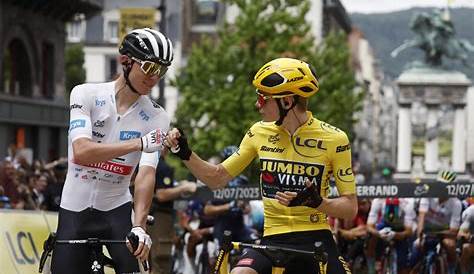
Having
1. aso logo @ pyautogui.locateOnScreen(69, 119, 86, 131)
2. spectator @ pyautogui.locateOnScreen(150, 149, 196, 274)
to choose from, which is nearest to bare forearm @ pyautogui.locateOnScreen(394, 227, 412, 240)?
spectator @ pyautogui.locateOnScreen(150, 149, 196, 274)

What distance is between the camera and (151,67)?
23.9ft

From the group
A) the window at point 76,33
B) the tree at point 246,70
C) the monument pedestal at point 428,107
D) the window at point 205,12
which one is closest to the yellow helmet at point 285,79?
the tree at point 246,70

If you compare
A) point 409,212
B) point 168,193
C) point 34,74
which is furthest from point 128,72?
point 34,74

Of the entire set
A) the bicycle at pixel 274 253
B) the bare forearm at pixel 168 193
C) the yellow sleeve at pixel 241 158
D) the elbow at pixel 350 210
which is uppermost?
the yellow sleeve at pixel 241 158

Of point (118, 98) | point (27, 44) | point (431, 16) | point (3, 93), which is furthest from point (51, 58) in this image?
point (431, 16)

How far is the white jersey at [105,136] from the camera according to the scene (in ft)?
24.5

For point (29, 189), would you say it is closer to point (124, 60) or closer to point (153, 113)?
point (153, 113)

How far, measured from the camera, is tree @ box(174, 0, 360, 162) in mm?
→ 52500

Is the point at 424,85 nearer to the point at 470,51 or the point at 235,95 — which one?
the point at 470,51

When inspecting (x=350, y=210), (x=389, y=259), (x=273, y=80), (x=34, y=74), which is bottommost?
(x=389, y=259)

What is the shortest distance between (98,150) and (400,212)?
11282mm

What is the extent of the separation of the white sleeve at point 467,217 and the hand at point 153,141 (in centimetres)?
932

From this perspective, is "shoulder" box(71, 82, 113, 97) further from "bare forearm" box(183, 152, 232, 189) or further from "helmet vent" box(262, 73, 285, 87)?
"helmet vent" box(262, 73, 285, 87)

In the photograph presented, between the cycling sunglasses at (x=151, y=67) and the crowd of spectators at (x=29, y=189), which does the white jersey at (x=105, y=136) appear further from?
the crowd of spectators at (x=29, y=189)
